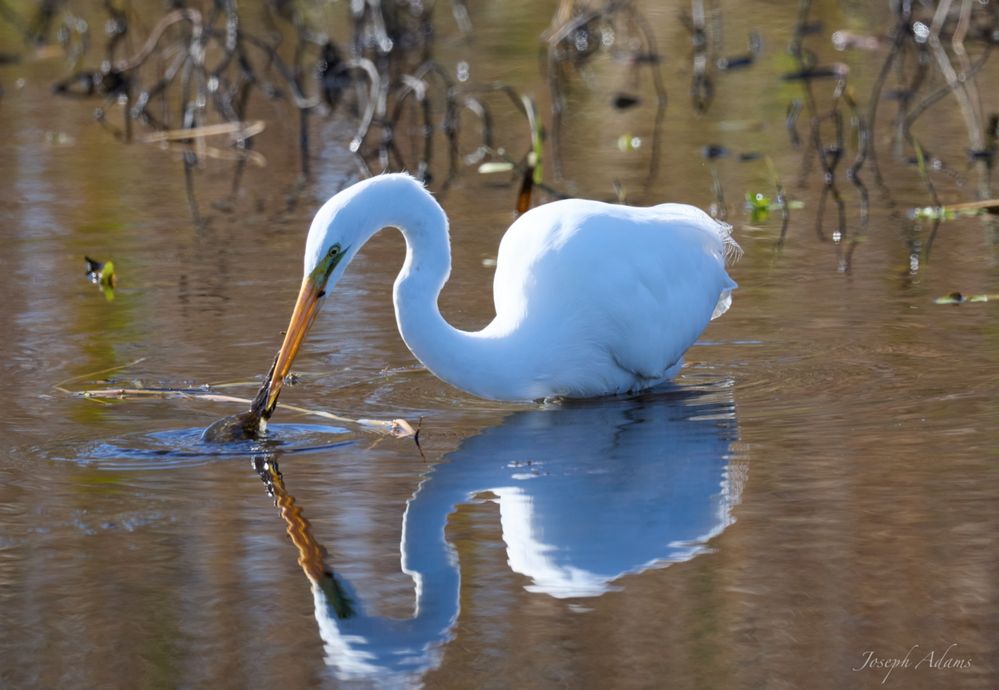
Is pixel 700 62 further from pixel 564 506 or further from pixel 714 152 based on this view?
pixel 564 506

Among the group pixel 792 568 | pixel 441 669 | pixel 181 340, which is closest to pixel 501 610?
pixel 441 669

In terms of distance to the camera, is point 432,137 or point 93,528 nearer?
point 93,528

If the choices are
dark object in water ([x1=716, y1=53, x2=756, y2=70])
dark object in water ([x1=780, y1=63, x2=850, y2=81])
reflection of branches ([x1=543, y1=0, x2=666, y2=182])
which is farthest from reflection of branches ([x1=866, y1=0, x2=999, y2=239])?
reflection of branches ([x1=543, y1=0, x2=666, y2=182])

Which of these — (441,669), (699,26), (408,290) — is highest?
(699,26)

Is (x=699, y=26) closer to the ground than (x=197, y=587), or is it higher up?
higher up

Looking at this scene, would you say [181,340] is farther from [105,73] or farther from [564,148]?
[105,73]

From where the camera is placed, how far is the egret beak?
5402 millimetres

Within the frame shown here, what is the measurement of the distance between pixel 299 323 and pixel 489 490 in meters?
0.80

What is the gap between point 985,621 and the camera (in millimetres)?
4023

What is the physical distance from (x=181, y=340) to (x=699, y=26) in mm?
8668

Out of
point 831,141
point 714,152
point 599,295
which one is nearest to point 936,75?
point 831,141

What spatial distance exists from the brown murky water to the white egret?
0.56 feet

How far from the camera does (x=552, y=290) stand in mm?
6285

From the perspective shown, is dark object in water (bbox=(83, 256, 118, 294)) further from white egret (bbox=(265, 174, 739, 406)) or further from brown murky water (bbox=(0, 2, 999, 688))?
white egret (bbox=(265, 174, 739, 406))
